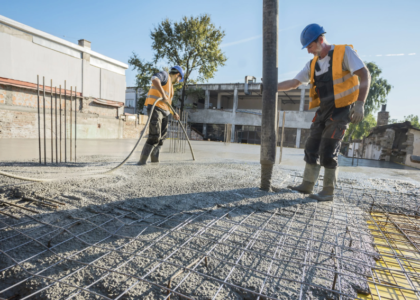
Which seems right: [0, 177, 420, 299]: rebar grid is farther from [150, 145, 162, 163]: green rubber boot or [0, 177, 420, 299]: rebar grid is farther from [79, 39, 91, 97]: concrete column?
[79, 39, 91, 97]: concrete column

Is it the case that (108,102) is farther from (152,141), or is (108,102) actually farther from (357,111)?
(357,111)

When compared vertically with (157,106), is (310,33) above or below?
above

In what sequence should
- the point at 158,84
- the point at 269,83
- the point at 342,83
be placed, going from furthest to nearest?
1. the point at 158,84
2. the point at 269,83
3. the point at 342,83

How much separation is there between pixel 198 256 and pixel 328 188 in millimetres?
1834

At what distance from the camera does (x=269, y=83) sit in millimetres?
2775

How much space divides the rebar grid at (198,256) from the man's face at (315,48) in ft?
5.71

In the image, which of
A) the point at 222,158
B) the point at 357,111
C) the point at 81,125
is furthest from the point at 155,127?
the point at 81,125

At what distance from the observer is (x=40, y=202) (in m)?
1.98

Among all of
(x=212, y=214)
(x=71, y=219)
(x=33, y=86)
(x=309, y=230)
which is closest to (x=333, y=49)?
(x=309, y=230)

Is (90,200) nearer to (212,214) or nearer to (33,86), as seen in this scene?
(212,214)

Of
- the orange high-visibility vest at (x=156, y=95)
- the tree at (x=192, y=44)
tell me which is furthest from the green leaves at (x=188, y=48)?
the orange high-visibility vest at (x=156, y=95)

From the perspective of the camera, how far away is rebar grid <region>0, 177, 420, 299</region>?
3.52 feet

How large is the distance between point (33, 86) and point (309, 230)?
13543 mm

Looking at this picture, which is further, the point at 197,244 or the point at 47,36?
the point at 47,36
